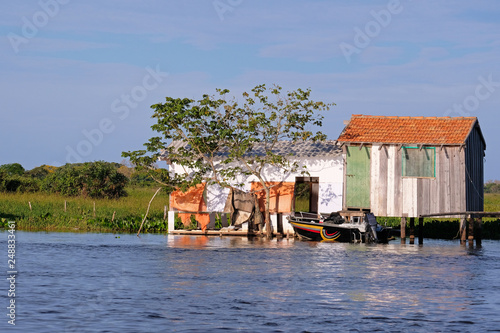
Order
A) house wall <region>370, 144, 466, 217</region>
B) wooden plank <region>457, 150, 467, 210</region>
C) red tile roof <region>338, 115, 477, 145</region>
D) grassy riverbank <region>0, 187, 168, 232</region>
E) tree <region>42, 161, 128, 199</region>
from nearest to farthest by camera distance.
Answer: wooden plank <region>457, 150, 467, 210</region> → house wall <region>370, 144, 466, 217</region> → red tile roof <region>338, 115, 477, 145</region> → grassy riverbank <region>0, 187, 168, 232</region> → tree <region>42, 161, 128, 199</region>

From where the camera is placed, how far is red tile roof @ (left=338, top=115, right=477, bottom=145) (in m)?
30.7

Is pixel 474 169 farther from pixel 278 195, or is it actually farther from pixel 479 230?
pixel 278 195

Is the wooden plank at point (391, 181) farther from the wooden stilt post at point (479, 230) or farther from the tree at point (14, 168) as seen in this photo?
the tree at point (14, 168)

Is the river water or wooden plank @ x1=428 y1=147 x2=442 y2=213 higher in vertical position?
wooden plank @ x1=428 y1=147 x2=442 y2=213

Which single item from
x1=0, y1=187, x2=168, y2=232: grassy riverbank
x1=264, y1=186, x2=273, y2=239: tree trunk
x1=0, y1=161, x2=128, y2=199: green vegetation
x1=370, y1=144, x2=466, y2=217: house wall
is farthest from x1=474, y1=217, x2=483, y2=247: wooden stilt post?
x1=0, y1=161, x2=128, y2=199: green vegetation

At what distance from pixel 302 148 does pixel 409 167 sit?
5803mm

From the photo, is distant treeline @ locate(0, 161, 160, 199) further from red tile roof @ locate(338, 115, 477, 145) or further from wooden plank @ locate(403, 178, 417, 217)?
wooden plank @ locate(403, 178, 417, 217)

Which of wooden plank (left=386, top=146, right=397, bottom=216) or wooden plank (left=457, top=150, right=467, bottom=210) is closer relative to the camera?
wooden plank (left=457, top=150, right=467, bottom=210)

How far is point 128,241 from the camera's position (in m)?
31.5

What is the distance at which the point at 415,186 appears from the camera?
101 ft

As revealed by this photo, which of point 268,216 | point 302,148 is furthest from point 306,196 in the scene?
point 268,216

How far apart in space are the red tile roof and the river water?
4.52m

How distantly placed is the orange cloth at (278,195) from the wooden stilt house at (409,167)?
11.2 ft

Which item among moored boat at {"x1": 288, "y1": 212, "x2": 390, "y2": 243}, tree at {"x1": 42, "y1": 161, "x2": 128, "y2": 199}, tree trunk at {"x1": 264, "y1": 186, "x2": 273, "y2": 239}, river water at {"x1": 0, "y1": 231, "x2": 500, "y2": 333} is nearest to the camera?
river water at {"x1": 0, "y1": 231, "x2": 500, "y2": 333}
